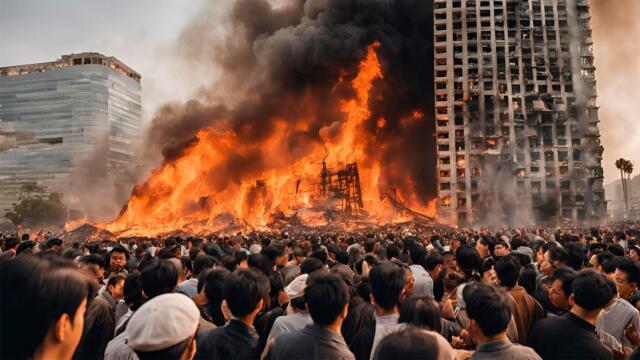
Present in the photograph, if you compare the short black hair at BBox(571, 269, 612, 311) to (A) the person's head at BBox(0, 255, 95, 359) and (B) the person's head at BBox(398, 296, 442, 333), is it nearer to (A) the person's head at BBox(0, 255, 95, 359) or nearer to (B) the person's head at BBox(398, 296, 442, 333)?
(B) the person's head at BBox(398, 296, 442, 333)

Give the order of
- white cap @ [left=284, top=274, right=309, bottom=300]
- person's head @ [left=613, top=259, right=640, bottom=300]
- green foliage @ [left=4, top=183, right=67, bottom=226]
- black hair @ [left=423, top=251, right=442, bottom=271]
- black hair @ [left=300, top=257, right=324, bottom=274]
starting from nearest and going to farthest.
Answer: white cap @ [left=284, top=274, right=309, bottom=300] → person's head @ [left=613, top=259, right=640, bottom=300] → black hair @ [left=300, top=257, right=324, bottom=274] → black hair @ [left=423, top=251, right=442, bottom=271] → green foliage @ [left=4, top=183, right=67, bottom=226]

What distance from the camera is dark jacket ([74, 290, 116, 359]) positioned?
4402 mm

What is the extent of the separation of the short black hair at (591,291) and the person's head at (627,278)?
2.38m

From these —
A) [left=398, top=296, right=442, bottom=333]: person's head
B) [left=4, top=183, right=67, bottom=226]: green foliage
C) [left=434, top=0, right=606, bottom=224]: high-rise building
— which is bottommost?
[left=4, top=183, right=67, bottom=226]: green foliage

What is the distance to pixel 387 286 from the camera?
14.5 ft

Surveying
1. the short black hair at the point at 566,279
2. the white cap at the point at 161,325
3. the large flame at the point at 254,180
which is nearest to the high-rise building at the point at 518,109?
the large flame at the point at 254,180

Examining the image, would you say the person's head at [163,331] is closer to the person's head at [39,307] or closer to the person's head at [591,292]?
the person's head at [39,307]

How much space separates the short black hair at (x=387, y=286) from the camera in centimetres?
441

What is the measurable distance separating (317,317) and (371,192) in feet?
170

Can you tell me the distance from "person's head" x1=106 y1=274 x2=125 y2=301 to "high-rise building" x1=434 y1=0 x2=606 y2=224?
55.1 metres

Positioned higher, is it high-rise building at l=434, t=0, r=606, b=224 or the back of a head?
high-rise building at l=434, t=0, r=606, b=224

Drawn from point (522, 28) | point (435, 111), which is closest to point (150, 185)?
point (435, 111)

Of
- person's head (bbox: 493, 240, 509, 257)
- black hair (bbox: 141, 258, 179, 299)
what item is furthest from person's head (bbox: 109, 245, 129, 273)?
person's head (bbox: 493, 240, 509, 257)

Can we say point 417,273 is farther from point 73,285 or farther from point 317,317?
point 73,285
